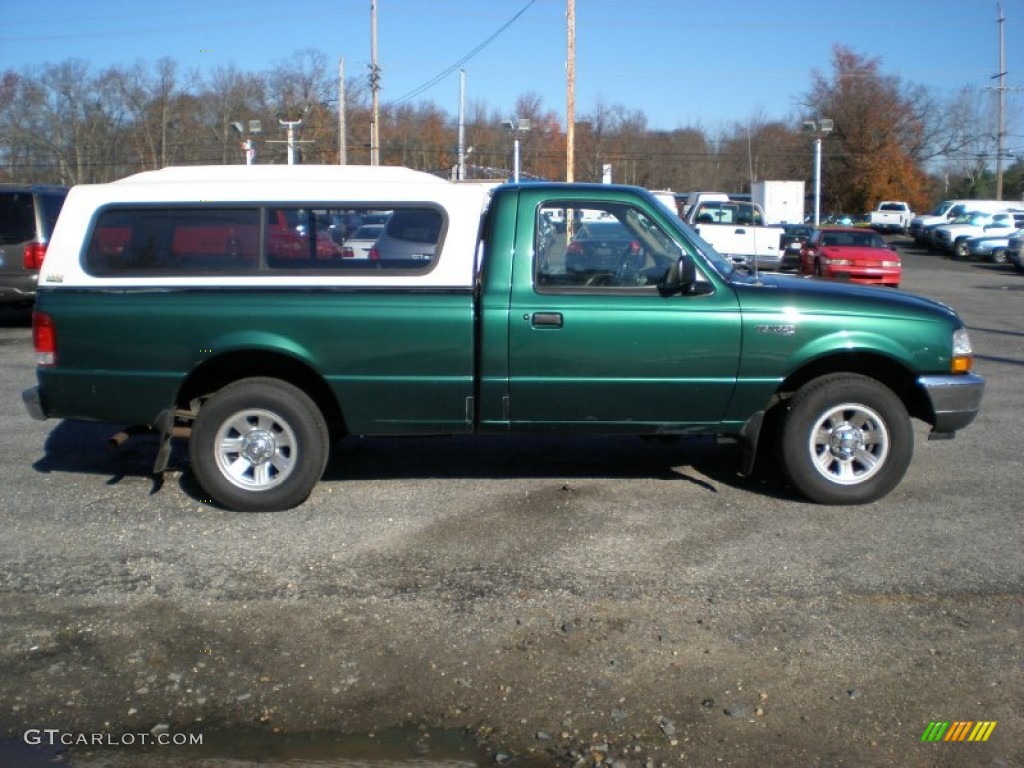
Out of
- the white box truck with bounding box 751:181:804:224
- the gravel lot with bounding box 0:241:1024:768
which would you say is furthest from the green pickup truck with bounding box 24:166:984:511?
the white box truck with bounding box 751:181:804:224

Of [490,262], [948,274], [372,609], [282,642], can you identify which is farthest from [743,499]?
[948,274]

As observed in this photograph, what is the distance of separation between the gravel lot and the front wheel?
0.18 m

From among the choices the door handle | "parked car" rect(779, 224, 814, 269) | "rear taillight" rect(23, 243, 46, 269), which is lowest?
the door handle

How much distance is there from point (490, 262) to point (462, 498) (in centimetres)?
151

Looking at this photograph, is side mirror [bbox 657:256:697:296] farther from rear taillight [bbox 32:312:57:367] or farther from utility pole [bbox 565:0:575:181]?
utility pole [bbox 565:0:575:181]

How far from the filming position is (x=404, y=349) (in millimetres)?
6121

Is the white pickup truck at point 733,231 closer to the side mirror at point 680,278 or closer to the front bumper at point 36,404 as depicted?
the side mirror at point 680,278

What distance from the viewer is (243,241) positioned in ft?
20.5

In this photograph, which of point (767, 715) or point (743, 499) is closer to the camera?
point (767, 715)

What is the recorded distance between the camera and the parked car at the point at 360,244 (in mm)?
6262

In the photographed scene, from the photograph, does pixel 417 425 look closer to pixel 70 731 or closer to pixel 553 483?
pixel 553 483

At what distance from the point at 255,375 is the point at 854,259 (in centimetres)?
1966

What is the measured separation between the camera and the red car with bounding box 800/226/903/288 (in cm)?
2336

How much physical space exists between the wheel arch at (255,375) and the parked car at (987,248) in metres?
34.5
